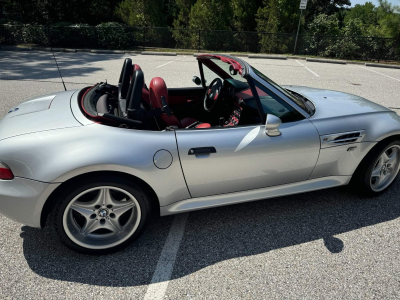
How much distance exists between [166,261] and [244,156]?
105 centimetres

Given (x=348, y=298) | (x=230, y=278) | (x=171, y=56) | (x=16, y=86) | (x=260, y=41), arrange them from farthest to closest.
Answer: (x=260, y=41), (x=171, y=56), (x=16, y=86), (x=230, y=278), (x=348, y=298)

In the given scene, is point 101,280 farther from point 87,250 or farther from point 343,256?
point 343,256

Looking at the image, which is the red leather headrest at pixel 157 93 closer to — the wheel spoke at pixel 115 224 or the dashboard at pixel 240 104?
the dashboard at pixel 240 104

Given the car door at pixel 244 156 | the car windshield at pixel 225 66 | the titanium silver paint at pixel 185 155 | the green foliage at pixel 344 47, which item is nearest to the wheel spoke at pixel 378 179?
the titanium silver paint at pixel 185 155

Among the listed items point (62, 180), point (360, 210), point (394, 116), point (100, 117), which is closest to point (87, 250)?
point (62, 180)

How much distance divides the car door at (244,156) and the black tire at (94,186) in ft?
1.30

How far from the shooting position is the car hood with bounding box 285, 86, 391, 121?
10.3 ft

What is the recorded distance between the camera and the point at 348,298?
2.24m

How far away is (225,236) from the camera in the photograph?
2.85 meters

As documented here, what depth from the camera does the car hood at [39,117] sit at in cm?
252

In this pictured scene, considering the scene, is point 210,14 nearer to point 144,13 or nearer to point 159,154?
point 144,13

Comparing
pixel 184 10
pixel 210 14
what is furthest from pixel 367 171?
pixel 184 10

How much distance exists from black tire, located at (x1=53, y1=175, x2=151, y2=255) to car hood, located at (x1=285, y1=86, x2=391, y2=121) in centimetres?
170

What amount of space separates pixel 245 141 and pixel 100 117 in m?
1.20
